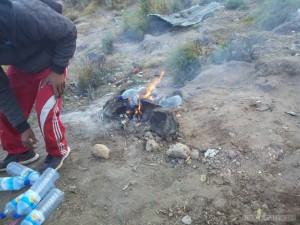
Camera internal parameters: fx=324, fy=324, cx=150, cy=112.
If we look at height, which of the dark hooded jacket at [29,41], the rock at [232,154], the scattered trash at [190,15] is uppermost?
the dark hooded jacket at [29,41]

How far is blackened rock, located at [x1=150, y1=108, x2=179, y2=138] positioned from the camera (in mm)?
3693

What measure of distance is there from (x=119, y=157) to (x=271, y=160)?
1.60m

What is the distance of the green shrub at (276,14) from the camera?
20.9 ft

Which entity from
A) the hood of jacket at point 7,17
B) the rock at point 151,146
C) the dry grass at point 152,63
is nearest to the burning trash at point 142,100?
the rock at point 151,146

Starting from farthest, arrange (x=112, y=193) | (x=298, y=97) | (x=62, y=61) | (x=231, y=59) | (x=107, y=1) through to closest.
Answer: (x=107, y=1), (x=231, y=59), (x=298, y=97), (x=112, y=193), (x=62, y=61)

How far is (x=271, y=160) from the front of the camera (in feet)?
10.5

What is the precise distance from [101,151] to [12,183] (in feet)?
3.15

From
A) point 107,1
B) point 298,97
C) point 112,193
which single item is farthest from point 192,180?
point 107,1

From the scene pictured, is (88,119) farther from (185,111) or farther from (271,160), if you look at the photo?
(271,160)

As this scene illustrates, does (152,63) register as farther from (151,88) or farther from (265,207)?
(265,207)

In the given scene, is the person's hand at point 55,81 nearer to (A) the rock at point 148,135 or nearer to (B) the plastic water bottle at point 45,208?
(B) the plastic water bottle at point 45,208

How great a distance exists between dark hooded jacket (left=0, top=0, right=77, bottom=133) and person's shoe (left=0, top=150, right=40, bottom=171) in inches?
24.1

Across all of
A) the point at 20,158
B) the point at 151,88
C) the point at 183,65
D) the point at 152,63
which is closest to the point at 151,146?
the point at 151,88

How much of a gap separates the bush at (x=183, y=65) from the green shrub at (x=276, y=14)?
1.93 m
